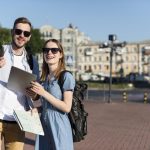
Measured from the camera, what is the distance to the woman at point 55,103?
423 cm

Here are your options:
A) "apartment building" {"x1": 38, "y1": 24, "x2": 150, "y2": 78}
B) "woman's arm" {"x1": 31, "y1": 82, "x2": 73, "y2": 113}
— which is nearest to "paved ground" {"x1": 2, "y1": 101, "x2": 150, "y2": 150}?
"woman's arm" {"x1": 31, "y1": 82, "x2": 73, "y2": 113}

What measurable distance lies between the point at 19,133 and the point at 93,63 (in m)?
132

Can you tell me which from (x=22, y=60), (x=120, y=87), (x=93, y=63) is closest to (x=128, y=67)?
(x=93, y=63)

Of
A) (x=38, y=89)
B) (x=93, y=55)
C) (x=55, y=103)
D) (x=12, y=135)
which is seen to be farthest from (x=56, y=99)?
(x=93, y=55)

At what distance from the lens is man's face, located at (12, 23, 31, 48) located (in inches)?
175

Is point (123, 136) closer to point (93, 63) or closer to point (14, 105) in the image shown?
point (14, 105)

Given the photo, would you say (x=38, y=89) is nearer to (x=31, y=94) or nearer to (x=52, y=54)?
(x=31, y=94)

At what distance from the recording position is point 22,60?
454 cm

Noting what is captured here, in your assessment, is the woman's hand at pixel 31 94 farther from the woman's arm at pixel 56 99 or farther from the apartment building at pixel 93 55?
→ the apartment building at pixel 93 55

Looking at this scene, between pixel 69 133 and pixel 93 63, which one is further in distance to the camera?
pixel 93 63

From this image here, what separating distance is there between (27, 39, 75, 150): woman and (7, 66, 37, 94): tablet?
84 mm

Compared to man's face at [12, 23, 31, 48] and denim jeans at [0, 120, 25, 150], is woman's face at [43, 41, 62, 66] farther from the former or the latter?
Result: denim jeans at [0, 120, 25, 150]

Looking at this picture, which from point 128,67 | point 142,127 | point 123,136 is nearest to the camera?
point 123,136

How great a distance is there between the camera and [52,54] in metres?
4.33
